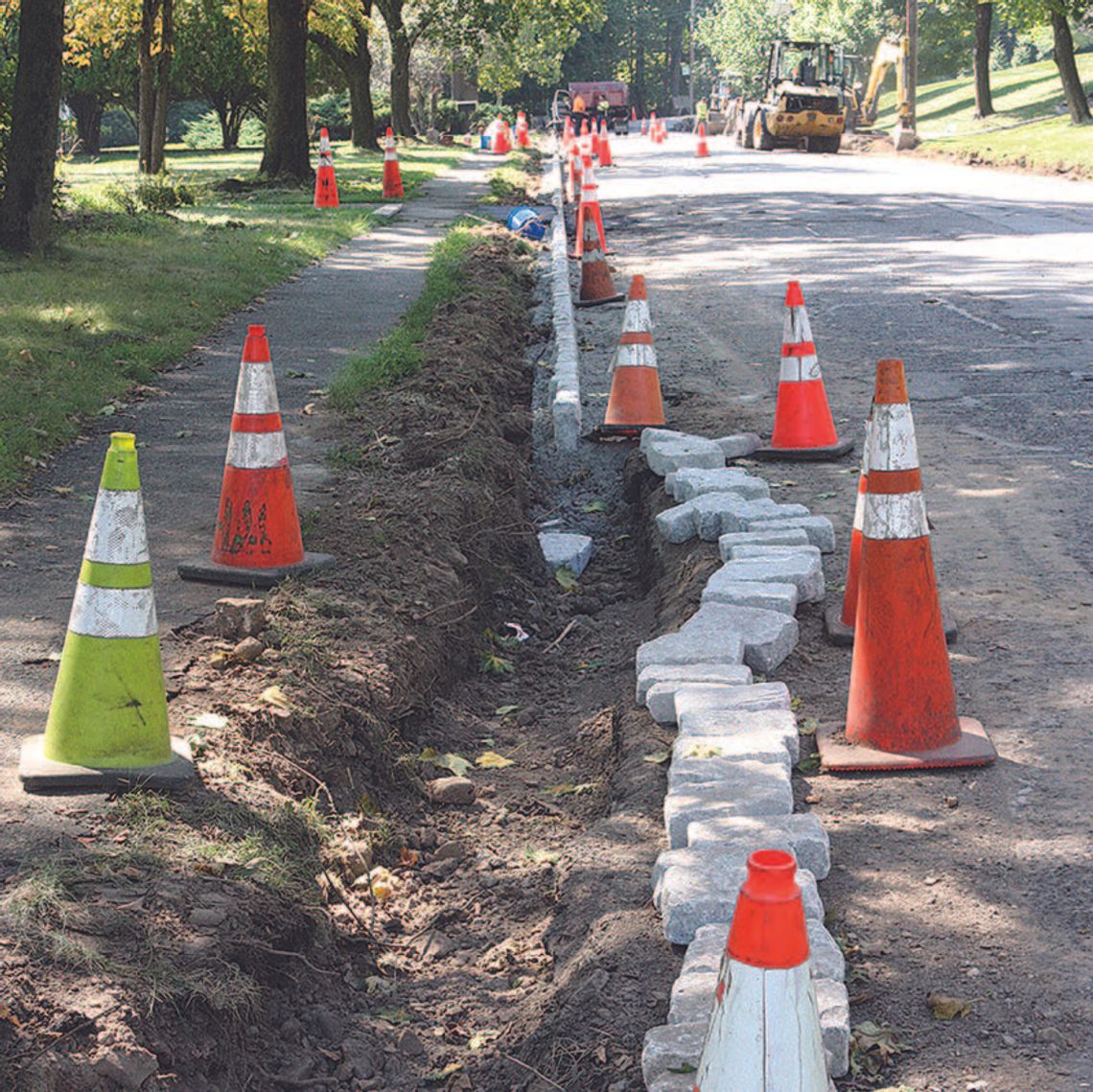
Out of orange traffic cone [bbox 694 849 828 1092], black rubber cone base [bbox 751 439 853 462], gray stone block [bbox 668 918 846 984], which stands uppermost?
orange traffic cone [bbox 694 849 828 1092]

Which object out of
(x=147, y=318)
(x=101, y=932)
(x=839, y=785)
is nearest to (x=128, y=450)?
(x=101, y=932)

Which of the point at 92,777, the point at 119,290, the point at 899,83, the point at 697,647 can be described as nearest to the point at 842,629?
the point at 697,647

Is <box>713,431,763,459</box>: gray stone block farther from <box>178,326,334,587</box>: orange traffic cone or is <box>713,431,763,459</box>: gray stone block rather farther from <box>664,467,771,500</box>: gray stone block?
<box>178,326,334,587</box>: orange traffic cone

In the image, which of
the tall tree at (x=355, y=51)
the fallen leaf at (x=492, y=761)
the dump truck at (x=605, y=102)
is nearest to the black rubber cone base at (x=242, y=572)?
the fallen leaf at (x=492, y=761)

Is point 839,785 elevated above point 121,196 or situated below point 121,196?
below

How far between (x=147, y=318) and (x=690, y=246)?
25.5 ft

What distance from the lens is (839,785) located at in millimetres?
4262

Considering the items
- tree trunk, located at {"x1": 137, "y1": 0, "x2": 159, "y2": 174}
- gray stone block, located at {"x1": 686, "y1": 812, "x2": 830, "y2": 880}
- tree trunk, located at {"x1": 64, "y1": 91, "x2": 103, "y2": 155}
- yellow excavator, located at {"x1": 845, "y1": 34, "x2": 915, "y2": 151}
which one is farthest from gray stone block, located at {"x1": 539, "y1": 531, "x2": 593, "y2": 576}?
tree trunk, located at {"x1": 64, "y1": 91, "x2": 103, "y2": 155}

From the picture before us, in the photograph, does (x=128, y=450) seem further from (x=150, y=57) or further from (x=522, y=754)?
(x=150, y=57)

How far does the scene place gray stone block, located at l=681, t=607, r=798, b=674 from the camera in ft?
16.1

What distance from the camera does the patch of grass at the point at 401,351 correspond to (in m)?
8.49

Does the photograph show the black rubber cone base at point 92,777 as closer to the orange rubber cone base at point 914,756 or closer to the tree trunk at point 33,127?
the orange rubber cone base at point 914,756

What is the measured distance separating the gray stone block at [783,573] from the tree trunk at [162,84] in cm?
1645

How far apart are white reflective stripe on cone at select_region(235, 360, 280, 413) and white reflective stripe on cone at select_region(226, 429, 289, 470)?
0.09m
